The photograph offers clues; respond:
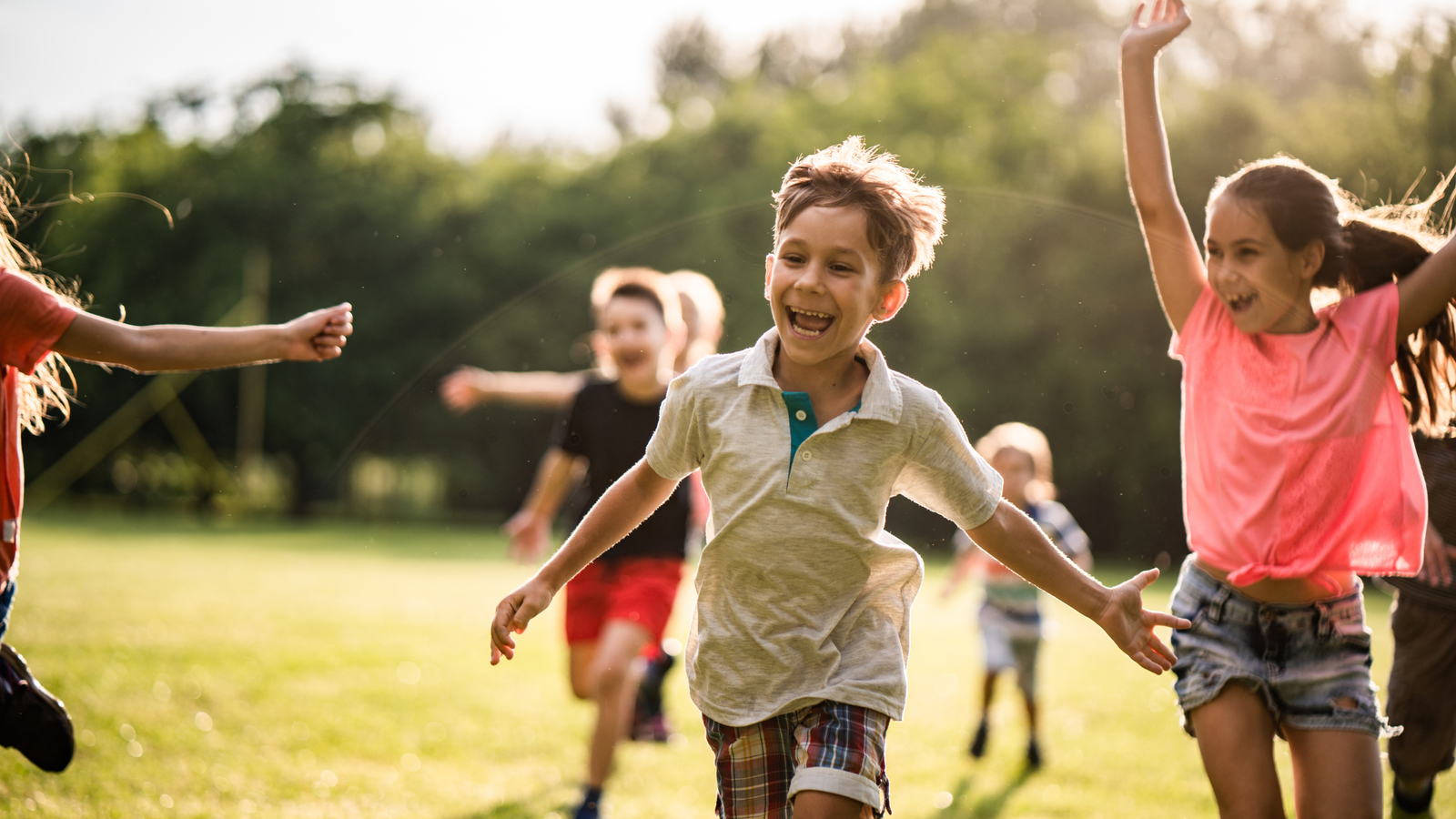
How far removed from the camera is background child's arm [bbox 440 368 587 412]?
4742mm

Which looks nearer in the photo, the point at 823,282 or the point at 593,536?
the point at 823,282

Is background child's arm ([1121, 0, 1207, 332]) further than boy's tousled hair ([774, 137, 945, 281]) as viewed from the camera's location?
Yes

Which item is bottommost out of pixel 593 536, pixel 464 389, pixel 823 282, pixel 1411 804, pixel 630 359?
pixel 1411 804

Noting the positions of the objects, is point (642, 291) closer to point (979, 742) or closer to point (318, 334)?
point (318, 334)

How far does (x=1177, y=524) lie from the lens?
15.9 feet

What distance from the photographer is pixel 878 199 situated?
8.34ft

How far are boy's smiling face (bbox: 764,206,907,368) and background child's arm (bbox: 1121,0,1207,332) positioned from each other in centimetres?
89

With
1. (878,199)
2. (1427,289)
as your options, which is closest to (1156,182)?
(1427,289)

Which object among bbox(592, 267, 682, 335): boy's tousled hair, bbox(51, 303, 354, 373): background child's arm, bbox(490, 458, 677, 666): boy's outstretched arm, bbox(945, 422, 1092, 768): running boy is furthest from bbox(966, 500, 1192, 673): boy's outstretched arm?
bbox(945, 422, 1092, 768): running boy

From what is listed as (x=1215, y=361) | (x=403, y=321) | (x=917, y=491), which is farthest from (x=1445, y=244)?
(x=403, y=321)

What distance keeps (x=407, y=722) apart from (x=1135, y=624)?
4221 mm

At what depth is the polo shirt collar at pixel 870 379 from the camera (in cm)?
245

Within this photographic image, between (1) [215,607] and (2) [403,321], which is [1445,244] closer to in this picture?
(1) [215,607]

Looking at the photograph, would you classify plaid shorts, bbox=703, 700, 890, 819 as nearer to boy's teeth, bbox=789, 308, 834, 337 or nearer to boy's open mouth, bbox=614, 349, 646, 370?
boy's teeth, bbox=789, 308, 834, 337
